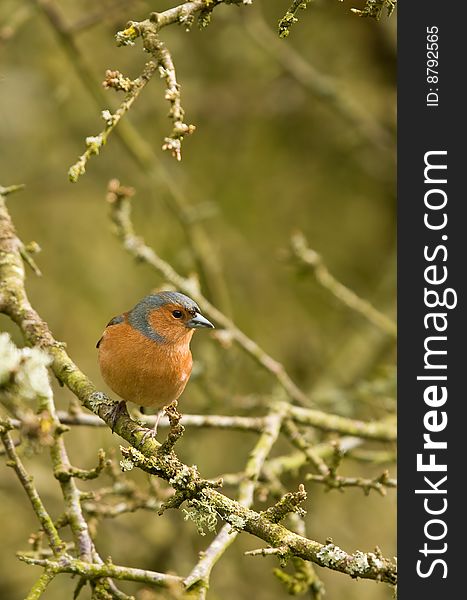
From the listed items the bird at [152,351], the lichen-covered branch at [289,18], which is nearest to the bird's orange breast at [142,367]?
the bird at [152,351]

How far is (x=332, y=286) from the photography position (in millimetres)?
6598

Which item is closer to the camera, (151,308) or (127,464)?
(127,464)

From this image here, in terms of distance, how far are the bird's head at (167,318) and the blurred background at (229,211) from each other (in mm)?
1783

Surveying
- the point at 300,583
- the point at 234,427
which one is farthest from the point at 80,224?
the point at 300,583

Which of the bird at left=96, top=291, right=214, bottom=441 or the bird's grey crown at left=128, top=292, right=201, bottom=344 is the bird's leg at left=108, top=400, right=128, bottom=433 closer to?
the bird at left=96, top=291, right=214, bottom=441

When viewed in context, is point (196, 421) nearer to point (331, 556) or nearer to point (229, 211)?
point (331, 556)

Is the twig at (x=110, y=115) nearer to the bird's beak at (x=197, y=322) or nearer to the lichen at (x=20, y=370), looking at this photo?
the lichen at (x=20, y=370)

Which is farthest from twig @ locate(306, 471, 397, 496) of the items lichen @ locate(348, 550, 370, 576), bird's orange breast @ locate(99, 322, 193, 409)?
lichen @ locate(348, 550, 370, 576)

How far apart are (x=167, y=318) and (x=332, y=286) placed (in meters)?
2.20

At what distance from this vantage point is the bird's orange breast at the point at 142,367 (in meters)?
4.18

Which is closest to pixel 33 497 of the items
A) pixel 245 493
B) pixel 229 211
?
pixel 245 493

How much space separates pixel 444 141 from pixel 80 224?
552 cm

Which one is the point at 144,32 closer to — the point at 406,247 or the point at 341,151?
the point at 406,247

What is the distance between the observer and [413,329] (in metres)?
4.50
